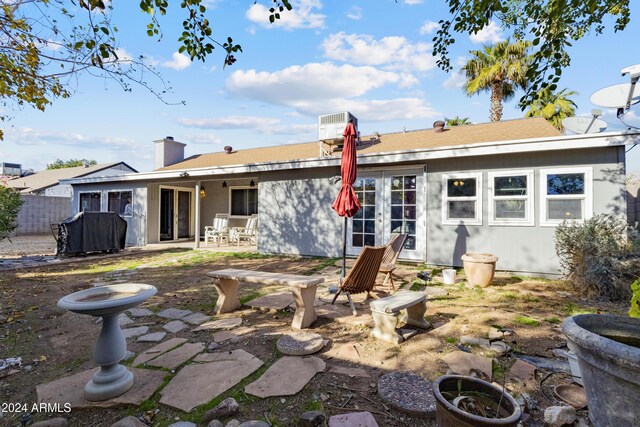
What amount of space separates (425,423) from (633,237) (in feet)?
18.4

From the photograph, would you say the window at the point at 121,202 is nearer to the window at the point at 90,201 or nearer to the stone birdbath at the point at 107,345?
the window at the point at 90,201

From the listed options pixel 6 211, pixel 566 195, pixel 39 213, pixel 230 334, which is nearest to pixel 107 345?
pixel 230 334

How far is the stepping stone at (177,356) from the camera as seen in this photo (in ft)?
9.65

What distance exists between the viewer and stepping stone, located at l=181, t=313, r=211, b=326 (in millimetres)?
4045

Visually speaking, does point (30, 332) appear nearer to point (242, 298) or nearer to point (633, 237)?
point (242, 298)

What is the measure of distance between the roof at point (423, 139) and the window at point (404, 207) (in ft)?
2.78

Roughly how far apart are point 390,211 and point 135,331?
20.2ft

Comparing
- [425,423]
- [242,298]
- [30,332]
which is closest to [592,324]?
[425,423]

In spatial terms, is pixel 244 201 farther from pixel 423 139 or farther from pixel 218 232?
pixel 423 139

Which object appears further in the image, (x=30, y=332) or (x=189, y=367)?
(x=30, y=332)

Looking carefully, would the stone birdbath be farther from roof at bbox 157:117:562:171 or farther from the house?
roof at bbox 157:117:562:171

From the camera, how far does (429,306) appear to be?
14.9ft

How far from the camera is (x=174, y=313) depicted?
4.41 metres

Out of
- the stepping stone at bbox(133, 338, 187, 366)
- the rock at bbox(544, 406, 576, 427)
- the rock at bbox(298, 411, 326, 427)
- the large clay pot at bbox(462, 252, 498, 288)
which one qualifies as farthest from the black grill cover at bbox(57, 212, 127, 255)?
the rock at bbox(544, 406, 576, 427)
